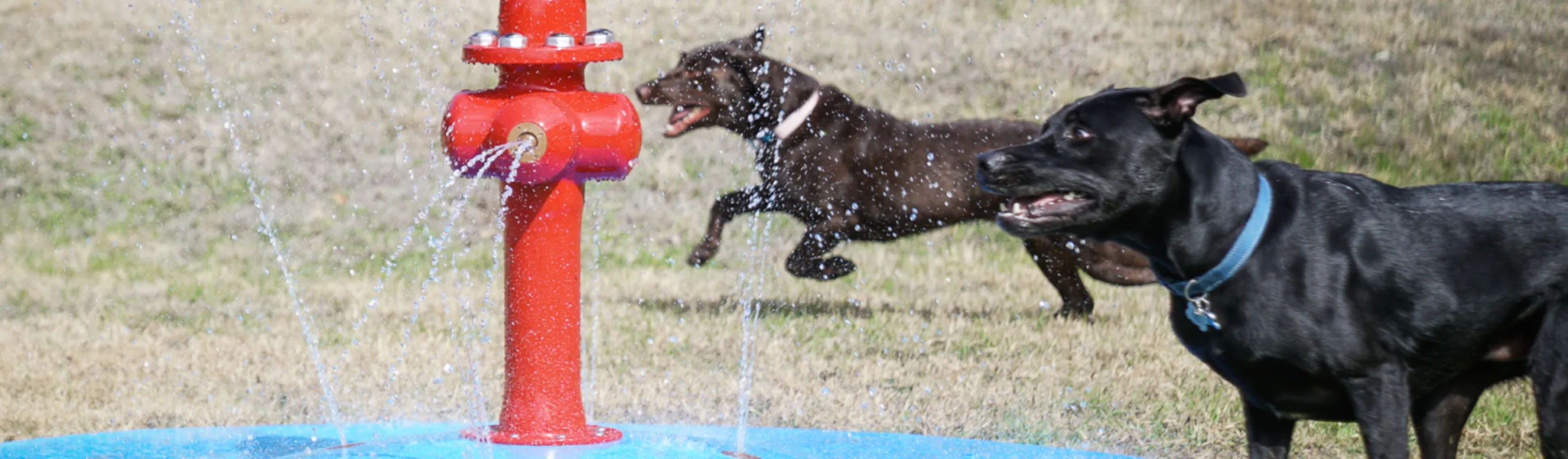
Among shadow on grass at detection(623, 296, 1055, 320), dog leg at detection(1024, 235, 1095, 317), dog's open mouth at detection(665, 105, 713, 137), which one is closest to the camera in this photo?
dog leg at detection(1024, 235, 1095, 317)

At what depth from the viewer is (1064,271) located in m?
7.57

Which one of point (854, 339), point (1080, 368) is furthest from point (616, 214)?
point (1080, 368)

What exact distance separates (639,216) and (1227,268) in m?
7.58

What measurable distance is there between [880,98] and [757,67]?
601 cm

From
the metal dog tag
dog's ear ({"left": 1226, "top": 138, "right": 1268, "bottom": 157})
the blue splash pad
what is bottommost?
the blue splash pad

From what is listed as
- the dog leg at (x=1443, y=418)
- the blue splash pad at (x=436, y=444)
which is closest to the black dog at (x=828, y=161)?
the blue splash pad at (x=436, y=444)

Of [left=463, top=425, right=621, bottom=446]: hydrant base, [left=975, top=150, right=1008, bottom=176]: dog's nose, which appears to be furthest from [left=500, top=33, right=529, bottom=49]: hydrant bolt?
[left=975, top=150, right=1008, bottom=176]: dog's nose

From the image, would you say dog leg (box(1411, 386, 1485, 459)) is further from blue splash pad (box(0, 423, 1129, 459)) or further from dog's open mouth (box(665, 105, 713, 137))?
dog's open mouth (box(665, 105, 713, 137))

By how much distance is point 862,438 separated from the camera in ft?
15.8

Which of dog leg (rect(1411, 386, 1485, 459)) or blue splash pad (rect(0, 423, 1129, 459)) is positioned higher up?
dog leg (rect(1411, 386, 1485, 459))

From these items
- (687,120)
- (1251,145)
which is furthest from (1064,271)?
(687,120)

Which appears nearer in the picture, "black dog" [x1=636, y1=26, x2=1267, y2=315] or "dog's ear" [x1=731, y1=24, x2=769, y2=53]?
"black dog" [x1=636, y1=26, x2=1267, y2=315]

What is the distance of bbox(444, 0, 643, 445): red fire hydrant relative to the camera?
379cm

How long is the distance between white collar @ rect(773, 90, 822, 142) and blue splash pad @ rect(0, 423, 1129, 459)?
2914 mm
